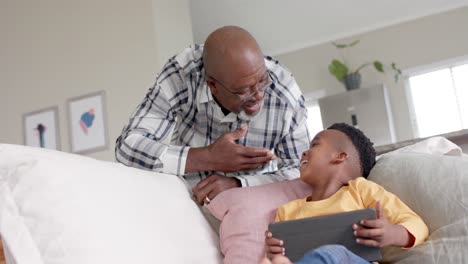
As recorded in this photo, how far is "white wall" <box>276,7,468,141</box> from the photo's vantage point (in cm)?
538

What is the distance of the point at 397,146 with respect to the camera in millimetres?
2029

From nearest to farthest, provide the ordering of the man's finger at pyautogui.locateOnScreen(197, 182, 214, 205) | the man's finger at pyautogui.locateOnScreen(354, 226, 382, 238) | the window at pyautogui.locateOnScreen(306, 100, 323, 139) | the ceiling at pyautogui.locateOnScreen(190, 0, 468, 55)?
the man's finger at pyautogui.locateOnScreen(354, 226, 382, 238)
the man's finger at pyautogui.locateOnScreen(197, 182, 214, 205)
the ceiling at pyautogui.locateOnScreen(190, 0, 468, 55)
the window at pyautogui.locateOnScreen(306, 100, 323, 139)

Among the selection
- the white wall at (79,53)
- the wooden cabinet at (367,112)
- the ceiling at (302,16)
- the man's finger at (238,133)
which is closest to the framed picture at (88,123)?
the white wall at (79,53)

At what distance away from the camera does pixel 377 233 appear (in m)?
1.00

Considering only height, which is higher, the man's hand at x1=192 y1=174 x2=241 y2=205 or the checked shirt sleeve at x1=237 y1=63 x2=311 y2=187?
the checked shirt sleeve at x1=237 y1=63 x2=311 y2=187

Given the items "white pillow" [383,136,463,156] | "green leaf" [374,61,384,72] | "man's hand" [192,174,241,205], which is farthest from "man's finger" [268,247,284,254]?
"green leaf" [374,61,384,72]

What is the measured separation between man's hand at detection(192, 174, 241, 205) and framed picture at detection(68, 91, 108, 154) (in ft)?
6.81

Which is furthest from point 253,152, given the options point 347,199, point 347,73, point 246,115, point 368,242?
point 347,73

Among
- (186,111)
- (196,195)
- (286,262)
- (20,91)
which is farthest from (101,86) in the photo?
(286,262)

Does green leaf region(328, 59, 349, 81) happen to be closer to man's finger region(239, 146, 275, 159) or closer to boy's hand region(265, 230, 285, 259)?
man's finger region(239, 146, 275, 159)

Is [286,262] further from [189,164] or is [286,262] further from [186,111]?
[186,111]

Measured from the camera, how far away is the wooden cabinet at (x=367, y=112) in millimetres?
5324

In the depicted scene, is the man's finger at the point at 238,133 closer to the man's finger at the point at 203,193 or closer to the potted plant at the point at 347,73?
the man's finger at the point at 203,193

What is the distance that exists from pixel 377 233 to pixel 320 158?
372 mm
